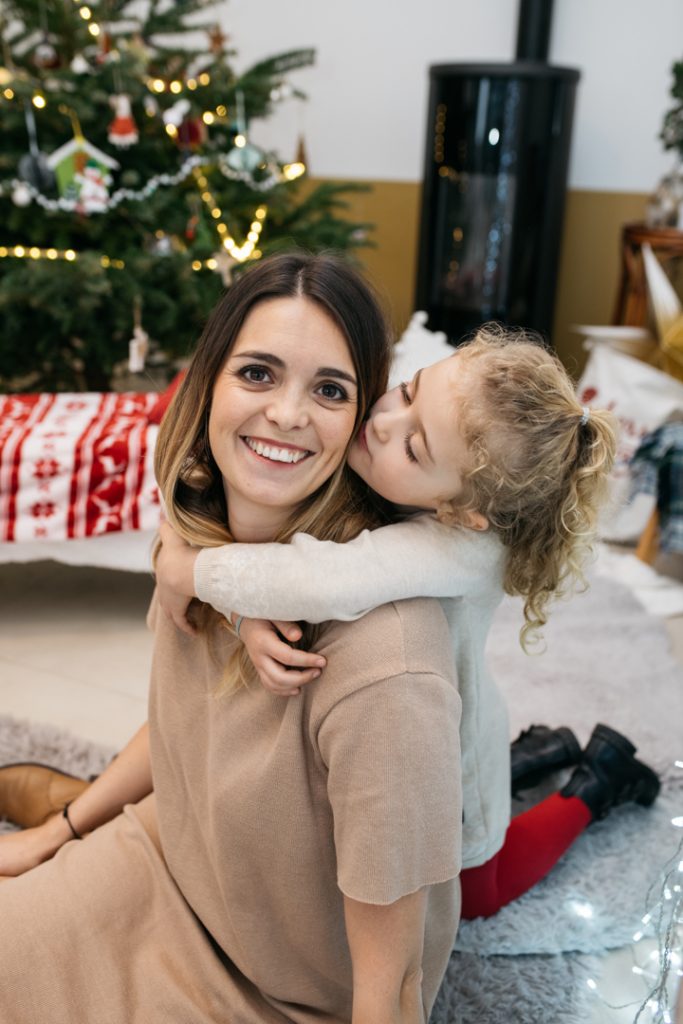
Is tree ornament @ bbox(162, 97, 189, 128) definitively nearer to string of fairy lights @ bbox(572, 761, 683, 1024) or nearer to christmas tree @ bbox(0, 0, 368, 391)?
christmas tree @ bbox(0, 0, 368, 391)

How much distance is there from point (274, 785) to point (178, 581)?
255 millimetres

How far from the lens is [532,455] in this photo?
104 cm

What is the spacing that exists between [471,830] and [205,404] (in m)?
0.64

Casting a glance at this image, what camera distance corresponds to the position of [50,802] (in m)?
1.53

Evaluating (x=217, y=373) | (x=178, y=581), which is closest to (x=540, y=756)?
(x=178, y=581)

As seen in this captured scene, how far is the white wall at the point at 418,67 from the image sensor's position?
13.0 ft

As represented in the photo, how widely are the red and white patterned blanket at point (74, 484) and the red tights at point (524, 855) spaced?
1097 mm

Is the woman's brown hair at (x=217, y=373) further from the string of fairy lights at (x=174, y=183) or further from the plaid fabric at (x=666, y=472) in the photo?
the string of fairy lights at (x=174, y=183)

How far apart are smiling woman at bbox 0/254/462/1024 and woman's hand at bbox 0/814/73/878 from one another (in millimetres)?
108

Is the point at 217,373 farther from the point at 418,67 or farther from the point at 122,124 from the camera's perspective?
the point at 418,67

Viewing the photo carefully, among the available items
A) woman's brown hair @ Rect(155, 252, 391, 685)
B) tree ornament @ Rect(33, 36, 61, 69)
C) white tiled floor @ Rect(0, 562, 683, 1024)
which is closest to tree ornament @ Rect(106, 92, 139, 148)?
tree ornament @ Rect(33, 36, 61, 69)

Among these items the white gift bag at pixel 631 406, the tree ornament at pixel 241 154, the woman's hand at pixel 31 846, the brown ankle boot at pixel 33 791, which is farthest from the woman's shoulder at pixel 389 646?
the tree ornament at pixel 241 154

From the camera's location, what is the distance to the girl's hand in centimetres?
96

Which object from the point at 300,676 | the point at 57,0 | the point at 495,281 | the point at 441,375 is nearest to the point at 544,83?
the point at 495,281
